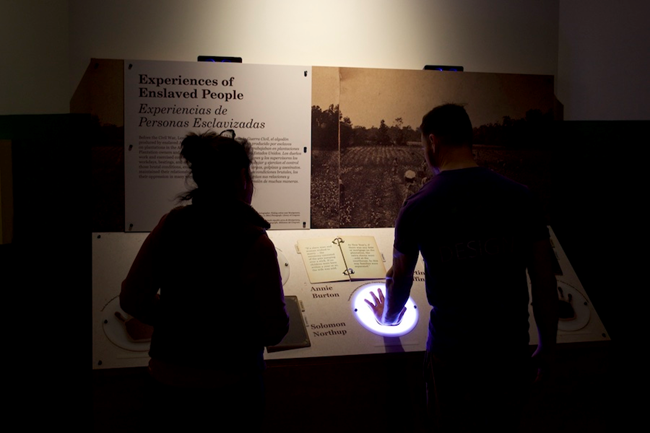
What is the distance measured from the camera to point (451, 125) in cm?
194

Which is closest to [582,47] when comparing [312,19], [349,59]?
[349,59]

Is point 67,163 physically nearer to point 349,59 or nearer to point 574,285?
point 349,59

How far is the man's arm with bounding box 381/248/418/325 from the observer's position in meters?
1.91

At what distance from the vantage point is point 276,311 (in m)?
1.59

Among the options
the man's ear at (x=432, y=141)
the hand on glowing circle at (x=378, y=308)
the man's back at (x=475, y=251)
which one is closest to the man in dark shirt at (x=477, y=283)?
the man's back at (x=475, y=251)

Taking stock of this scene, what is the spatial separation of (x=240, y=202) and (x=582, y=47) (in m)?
2.64

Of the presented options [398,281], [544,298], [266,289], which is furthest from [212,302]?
[544,298]

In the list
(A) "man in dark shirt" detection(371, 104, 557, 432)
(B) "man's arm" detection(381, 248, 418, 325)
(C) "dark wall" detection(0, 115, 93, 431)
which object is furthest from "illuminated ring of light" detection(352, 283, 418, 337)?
(C) "dark wall" detection(0, 115, 93, 431)

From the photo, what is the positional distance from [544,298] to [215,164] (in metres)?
1.20

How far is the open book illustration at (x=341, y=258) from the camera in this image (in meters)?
2.79

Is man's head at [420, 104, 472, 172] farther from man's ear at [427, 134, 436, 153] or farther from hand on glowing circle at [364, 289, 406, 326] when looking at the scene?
hand on glowing circle at [364, 289, 406, 326]

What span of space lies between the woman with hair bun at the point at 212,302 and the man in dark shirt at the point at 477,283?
0.55 m

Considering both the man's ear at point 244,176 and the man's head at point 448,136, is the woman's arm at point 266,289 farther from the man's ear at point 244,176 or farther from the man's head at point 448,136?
the man's head at point 448,136

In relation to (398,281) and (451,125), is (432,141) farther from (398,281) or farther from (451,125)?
(398,281)
